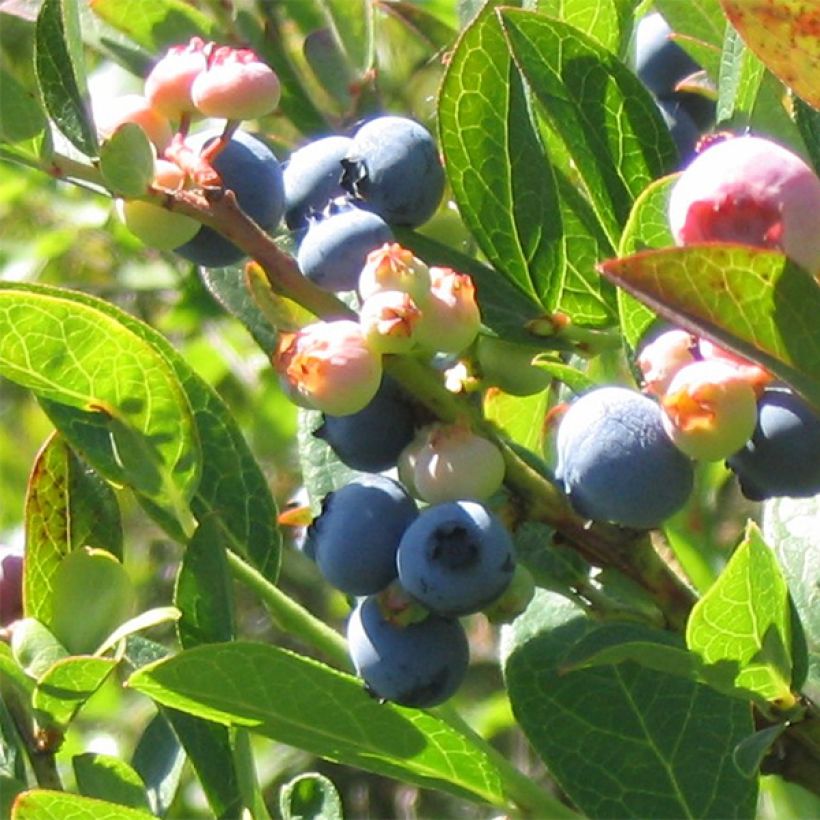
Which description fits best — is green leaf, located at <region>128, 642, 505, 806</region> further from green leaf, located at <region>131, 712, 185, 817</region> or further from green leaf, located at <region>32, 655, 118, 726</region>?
green leaf, located at <region>131, 712, 185, 817</region>

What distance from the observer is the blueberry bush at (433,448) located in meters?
0.83

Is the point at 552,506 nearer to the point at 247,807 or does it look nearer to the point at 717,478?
the point at 247,807

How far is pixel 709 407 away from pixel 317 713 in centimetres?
29

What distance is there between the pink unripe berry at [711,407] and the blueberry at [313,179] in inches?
10.2

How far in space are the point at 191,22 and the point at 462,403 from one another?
520 millimetres

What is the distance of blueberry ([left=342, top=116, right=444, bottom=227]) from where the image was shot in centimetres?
92

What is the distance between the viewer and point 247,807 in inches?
37.7

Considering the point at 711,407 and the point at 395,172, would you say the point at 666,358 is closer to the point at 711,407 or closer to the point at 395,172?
the point at 711,407

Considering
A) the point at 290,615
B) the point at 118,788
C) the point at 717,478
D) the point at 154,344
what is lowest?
the point at 717,478

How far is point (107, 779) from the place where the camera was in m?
1.01

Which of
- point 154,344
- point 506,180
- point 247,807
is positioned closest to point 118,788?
point 247,807

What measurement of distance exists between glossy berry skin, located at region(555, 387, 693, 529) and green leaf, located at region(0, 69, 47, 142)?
0.32 metres

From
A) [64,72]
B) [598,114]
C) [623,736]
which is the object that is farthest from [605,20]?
[623,736]

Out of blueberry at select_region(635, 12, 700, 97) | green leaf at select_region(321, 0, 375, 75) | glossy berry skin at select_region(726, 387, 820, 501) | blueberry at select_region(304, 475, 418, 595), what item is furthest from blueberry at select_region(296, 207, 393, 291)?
green leaf at select_region(321, 0, 375, 75)
